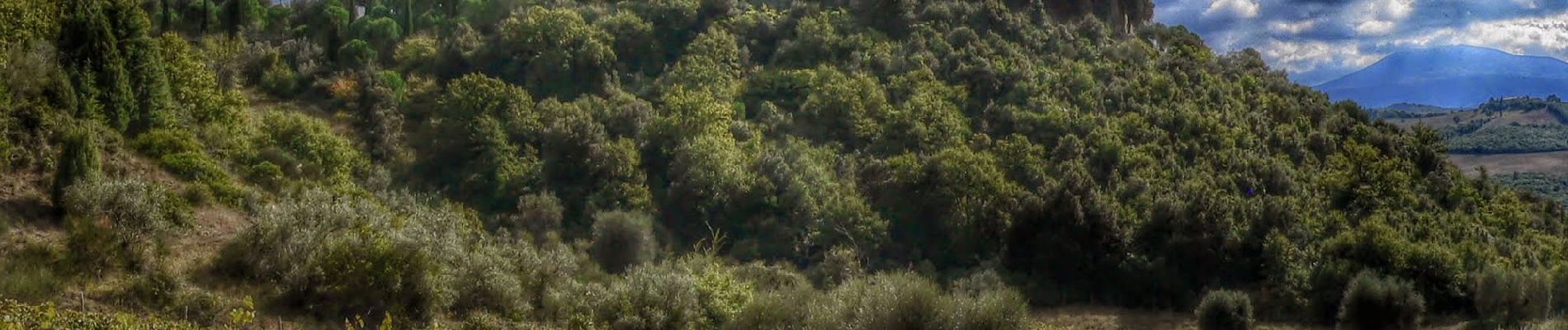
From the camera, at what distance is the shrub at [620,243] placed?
1067 inches

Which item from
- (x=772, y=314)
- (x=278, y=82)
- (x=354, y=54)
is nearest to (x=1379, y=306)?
(x=772, y=314)

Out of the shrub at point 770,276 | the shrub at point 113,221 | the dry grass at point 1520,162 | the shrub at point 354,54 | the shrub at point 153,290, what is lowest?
the dry grass at point 1520,162

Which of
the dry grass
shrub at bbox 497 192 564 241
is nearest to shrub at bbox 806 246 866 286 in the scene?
shrub at bbox 497 192 564 241

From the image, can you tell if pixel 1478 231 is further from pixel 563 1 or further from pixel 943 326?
pixel 563 1

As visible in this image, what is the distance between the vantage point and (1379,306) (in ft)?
81.0

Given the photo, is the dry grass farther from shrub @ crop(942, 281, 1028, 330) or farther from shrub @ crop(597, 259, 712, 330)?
shrub @ crop(597, 259, 712, 330)

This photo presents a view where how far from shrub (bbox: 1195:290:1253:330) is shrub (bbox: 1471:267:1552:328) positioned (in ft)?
17.8

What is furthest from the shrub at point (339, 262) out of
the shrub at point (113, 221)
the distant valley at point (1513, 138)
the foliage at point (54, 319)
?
the distant valley at point (1513, 138)

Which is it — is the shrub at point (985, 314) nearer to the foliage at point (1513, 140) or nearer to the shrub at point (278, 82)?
the shrub at point (278, 82)

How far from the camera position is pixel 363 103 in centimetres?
3212

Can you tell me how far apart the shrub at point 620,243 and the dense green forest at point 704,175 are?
0.08 meters

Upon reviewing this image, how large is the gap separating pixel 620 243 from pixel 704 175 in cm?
402

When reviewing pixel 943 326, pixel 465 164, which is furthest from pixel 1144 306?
pixel 465 164

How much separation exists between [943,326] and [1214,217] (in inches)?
580
